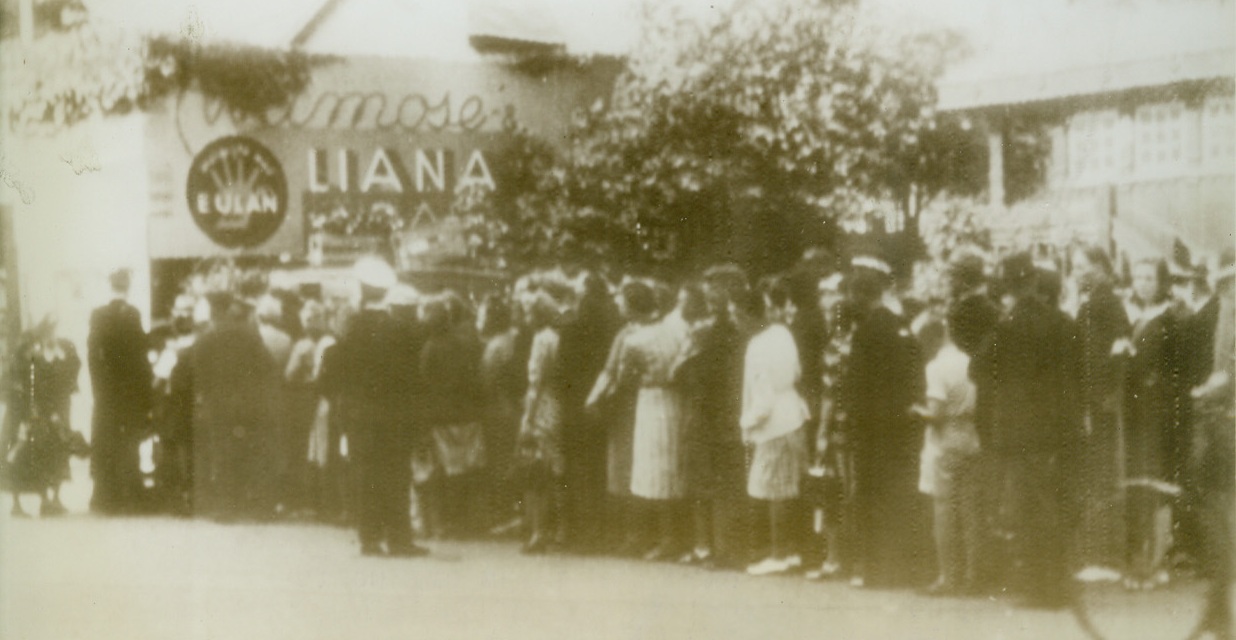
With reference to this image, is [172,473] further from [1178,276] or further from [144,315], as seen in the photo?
[1178,276]

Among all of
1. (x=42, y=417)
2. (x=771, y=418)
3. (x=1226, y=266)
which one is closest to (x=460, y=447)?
(x=771, y=418)

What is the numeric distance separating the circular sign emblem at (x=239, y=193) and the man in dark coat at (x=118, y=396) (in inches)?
20.7

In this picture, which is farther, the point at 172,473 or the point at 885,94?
the point at 172,473

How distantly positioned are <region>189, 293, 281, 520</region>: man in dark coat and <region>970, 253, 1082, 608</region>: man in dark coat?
3.30 meters

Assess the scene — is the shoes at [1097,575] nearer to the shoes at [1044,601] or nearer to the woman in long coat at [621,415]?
the shoes at [1044,601]

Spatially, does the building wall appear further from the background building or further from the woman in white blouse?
the woman in white blouse

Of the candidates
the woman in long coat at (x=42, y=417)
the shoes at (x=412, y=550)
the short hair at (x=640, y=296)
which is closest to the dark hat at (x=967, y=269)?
the short hair at (x=640, y=296)

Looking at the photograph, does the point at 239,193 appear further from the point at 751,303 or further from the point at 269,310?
the point at 751,303

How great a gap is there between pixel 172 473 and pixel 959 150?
4001 mm

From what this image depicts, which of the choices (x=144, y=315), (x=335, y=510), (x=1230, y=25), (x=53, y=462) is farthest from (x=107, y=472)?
(x=1230, y=25)

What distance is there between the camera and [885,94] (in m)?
5.22

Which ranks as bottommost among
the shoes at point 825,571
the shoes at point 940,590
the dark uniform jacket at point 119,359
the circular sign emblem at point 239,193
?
the shoes at point 940,590

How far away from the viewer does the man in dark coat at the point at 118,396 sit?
5.56 meters

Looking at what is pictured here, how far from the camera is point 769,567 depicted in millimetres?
5246
